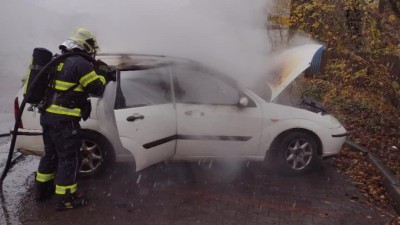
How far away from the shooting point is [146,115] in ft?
16.1

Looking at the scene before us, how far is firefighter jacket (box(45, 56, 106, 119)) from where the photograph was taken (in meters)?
4.29

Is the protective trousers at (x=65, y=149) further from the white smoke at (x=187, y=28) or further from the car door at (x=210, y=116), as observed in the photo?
the white smoke at (x=187, y=28)

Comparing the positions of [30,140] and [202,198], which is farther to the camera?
[30,140]

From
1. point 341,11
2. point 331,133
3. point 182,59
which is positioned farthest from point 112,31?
point 341,11

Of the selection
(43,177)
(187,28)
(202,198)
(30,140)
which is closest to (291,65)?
(187,28)

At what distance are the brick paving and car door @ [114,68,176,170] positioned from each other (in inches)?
19.7

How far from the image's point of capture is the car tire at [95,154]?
5.25 meters

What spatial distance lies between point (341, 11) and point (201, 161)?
6.45 metres

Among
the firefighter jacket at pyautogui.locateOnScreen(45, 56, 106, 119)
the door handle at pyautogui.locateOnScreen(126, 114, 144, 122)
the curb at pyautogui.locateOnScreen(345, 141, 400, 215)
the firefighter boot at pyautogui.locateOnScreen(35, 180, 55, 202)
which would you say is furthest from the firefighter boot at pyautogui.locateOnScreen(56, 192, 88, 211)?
the curb at pyautogui.locateOnScreen(345, 141, 400, 215)

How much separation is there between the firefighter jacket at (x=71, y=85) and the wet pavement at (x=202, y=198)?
117cm

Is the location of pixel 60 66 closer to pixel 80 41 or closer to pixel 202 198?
pixel 80 41

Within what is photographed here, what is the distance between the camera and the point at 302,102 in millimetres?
6066

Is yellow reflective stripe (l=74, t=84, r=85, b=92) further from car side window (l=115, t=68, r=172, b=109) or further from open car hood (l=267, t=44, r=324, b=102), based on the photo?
open car hood (l=267, t=44, r=324, b=102)

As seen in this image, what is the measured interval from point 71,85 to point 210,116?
5.94ft
